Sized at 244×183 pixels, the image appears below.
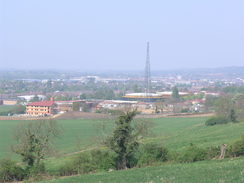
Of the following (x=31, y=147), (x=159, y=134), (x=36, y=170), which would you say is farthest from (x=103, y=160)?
(x=159, y=134)

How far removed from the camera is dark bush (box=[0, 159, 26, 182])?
63.0ft

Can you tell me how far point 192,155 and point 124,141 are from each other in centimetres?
327

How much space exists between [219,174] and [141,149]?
26.4 feet

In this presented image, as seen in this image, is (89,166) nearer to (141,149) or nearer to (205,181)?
(141,149)

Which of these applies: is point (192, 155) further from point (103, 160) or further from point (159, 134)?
point (159, 134)

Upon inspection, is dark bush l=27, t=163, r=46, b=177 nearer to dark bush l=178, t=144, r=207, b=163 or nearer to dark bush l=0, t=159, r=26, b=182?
dark bush l=0, t=159, r=26, b=182

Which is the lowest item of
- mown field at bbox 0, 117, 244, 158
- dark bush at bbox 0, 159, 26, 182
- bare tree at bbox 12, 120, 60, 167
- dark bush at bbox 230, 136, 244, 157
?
mown field at bbox 0, 117, 244, 158

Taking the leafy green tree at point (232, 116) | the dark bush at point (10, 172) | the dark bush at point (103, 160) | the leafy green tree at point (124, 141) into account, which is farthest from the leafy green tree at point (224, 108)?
the dark bush at point (10, 172)

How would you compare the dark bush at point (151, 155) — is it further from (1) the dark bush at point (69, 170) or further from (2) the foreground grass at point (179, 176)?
(2) the foreground grass at point (179, 176)

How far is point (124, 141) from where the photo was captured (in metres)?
20.9

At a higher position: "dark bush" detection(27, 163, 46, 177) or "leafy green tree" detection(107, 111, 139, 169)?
"leafy green tree" detection(107, 111, 139, 169)

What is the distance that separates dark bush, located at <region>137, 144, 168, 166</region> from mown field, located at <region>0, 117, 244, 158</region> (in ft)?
12.2

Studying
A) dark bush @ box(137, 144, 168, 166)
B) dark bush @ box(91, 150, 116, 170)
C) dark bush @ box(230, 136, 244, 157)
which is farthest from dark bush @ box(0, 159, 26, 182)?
dark bush @ box(230, 136, 244, 157)

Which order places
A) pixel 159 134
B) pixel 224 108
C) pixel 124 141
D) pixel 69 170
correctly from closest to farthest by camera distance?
pixel 69 170
pixel 124 141
pixel 159 134
pixel 224 108
